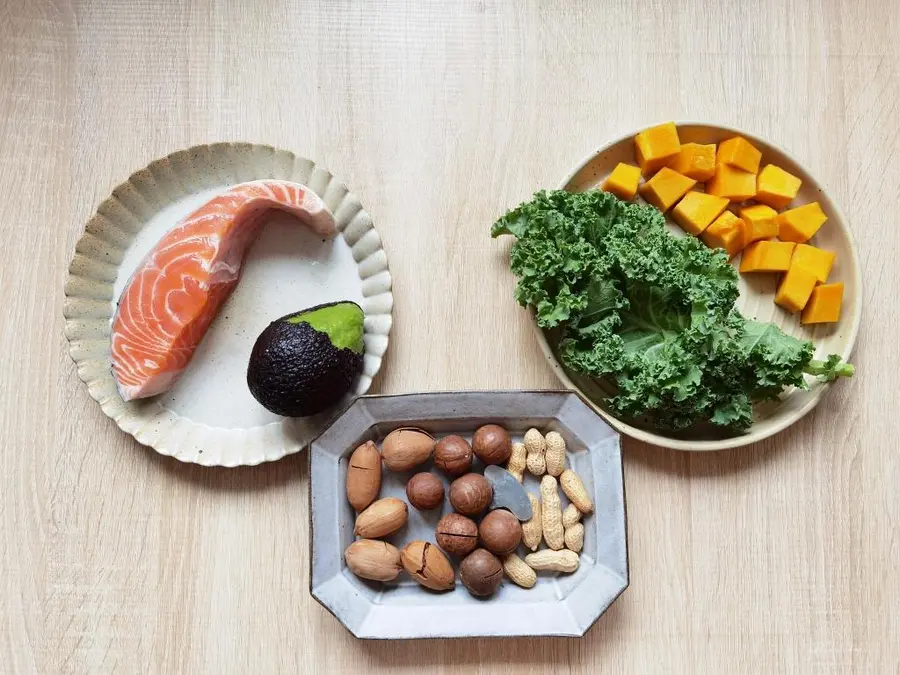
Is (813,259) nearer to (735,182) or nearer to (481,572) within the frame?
(735,182)

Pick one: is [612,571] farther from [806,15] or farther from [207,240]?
[806,15]

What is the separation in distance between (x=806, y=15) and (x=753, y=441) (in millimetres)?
847

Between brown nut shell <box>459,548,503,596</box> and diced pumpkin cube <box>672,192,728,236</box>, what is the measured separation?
2.32 ft

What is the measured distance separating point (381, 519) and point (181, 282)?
21.7 inches

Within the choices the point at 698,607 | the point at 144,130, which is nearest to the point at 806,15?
the point at 698,607

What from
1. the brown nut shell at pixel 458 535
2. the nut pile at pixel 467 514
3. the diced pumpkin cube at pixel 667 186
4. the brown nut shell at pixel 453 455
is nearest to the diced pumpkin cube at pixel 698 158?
the diced pumpkin cube at pixel 667 186

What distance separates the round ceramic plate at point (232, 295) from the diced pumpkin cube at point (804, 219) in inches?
29.7

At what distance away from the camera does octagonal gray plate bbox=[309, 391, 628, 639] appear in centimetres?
120

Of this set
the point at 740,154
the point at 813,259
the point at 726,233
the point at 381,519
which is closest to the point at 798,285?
the point at 813,259

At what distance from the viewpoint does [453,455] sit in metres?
1.21

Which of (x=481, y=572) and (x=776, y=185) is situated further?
(x=776, y=185)

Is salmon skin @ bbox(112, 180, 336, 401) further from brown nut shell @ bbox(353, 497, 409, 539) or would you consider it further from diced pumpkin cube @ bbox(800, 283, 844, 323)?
diced pumpkin cube @ bbox(800, 283, 844, 323)

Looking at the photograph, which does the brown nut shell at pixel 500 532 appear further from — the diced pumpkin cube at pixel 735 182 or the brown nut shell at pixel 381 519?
the diced pumpkin cube at pixel 735 182

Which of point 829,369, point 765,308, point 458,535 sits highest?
point 765,308
